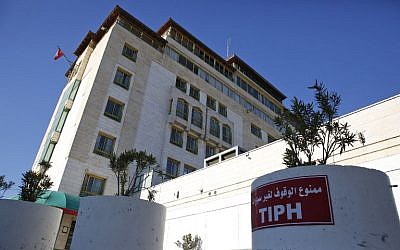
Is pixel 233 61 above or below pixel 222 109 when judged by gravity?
above

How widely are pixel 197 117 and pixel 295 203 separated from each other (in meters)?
27.6

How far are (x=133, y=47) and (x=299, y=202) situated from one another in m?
29.2

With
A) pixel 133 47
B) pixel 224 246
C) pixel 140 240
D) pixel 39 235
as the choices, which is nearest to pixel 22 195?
pixel 39 235

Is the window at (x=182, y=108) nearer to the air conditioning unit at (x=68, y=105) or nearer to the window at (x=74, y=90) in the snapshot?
the window at (x=74, y=90)

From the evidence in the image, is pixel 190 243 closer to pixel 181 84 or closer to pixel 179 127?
pixel 179 127

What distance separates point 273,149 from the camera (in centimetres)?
1586

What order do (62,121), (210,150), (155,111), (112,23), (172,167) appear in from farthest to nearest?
(210,150), (112,23), (155,111), (172,167), (62,121)

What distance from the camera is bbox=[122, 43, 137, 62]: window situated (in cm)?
3044

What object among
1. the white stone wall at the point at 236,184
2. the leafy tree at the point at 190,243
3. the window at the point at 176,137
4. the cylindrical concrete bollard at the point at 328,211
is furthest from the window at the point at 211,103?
the cylindrical concrete bollard at the point at 328,211

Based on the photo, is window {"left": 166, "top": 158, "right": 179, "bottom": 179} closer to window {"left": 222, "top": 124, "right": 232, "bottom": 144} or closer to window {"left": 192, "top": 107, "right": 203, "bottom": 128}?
window {"left": 192, "top": 107, "right": 203, "bottom": 128}

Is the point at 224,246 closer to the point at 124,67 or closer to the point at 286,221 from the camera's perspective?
the point at 286,221

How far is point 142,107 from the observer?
95.0ft

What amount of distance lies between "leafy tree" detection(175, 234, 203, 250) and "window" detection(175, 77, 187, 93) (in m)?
20.4

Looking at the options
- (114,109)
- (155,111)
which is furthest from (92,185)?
(155,111)
